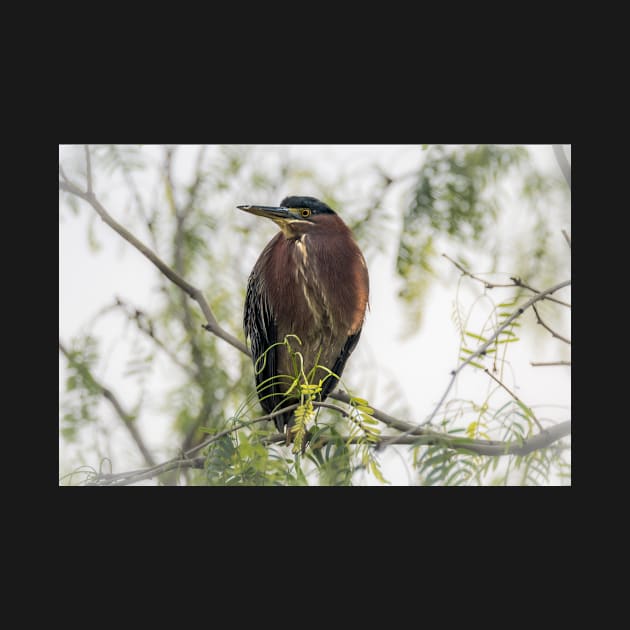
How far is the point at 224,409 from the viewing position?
333 centimetres

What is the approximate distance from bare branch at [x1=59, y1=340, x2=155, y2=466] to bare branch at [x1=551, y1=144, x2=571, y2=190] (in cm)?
191

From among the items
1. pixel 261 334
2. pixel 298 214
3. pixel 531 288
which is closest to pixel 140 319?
pixel 261 334

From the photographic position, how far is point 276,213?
3.11 metres

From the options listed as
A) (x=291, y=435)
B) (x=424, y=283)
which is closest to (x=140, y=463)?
(x=291, y=435)

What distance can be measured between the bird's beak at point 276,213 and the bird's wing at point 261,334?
0.92 ft

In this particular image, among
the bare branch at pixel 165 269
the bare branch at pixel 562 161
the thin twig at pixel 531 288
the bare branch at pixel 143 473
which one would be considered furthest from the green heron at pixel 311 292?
the bare branch at pixel 562 161

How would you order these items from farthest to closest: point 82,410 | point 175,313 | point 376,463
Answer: point 175,313
point 82,410
point 376,463

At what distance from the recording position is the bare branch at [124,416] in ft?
10.3

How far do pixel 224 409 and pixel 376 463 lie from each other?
0.78 m

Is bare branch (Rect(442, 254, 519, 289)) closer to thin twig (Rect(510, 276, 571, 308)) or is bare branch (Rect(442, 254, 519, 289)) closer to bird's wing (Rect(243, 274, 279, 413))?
thin twig (Rect(510, 276, 571, 308))

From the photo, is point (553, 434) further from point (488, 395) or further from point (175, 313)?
point (175, 313)

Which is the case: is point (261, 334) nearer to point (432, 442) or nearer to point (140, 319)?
point (140, 319)

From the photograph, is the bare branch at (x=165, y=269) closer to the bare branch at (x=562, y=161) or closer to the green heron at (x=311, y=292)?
the green heron at (x=311, y=292)

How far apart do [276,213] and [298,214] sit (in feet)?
0.28
